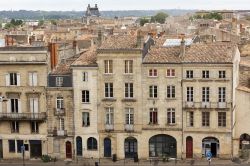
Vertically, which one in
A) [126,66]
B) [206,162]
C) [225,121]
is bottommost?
[206,162]

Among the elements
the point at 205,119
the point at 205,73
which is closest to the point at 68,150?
the point at 205,119

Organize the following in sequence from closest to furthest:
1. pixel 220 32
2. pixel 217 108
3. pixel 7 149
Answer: pixel 217 108 < pixel 7 149 < pixel 220 32

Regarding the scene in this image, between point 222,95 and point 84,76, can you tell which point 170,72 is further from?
point 84,76

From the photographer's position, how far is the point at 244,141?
3253 inches

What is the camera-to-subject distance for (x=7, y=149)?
85062 millimetres

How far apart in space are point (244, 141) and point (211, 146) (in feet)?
14.6

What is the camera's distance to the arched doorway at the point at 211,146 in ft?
266

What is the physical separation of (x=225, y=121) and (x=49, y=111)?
21552 mm

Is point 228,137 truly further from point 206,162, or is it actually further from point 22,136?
point 22,136

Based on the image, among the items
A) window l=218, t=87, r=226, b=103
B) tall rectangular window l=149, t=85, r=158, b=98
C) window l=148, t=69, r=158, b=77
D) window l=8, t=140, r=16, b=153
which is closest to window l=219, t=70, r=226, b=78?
window l=218, t=87, r=226, b=103

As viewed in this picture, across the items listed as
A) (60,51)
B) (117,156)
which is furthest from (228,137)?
(60,51)

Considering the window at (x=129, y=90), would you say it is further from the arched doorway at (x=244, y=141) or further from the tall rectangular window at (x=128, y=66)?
the arched doorway at (x=244, y=141)

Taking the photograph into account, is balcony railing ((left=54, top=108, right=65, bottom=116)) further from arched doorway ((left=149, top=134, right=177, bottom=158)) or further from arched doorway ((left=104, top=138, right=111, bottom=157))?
arched doorway ((left=149, top=134, right=177, bottom=158))

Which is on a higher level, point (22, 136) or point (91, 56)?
point (91, 56)
